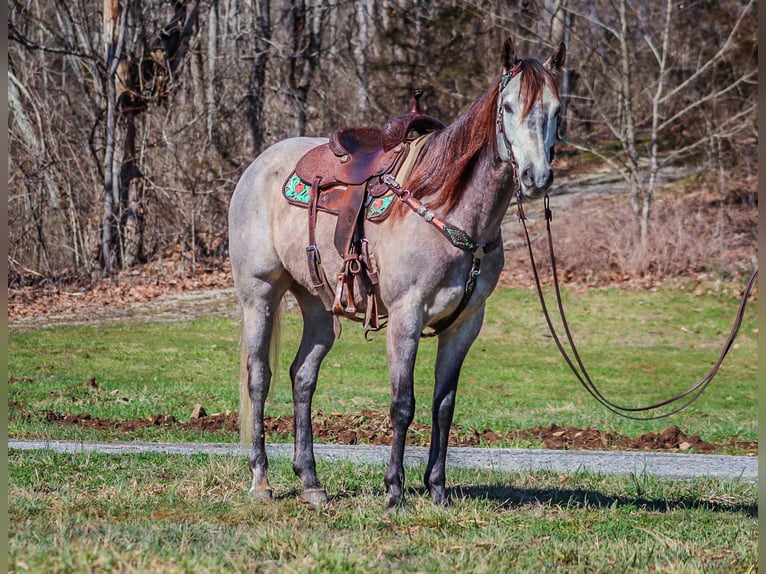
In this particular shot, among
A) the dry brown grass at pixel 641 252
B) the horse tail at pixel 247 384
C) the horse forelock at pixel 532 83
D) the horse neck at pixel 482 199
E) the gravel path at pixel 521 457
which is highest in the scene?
the horse forelock at pixel 532 83

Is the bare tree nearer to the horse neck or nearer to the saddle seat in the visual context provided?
the saddle seat

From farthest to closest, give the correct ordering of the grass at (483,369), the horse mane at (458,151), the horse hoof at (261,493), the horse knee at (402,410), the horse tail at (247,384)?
the grass at (483,369)
the horse tail at (247,384)
the horse hoof at (261,493)
the horse knee at (402,410)
the horse mane at (458,151)

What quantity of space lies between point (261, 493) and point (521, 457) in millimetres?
2771

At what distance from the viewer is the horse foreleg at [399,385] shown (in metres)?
5.60

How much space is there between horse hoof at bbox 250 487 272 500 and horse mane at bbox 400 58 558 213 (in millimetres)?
2069

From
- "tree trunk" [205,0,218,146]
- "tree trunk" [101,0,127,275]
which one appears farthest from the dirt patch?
"tree trunk" [205,0,218,146]

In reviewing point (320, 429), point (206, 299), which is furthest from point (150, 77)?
point (320, 429)

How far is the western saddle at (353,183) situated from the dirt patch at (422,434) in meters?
3.19

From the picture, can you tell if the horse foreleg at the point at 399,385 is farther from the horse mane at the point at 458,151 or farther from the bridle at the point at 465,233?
the horse mane at the point at 458,151

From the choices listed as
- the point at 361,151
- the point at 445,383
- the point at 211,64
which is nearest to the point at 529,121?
the point at 361,151

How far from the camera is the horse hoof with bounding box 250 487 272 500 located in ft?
20.3

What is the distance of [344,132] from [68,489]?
2802mm

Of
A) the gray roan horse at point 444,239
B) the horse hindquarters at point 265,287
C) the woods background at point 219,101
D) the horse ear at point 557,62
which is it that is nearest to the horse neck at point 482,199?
the gray roan horse at point 444,239

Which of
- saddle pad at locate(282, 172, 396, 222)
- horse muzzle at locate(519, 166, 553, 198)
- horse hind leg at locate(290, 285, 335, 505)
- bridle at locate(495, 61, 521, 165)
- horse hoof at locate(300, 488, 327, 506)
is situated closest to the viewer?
horse muzzle at locate(519, 166, 553, 198)
